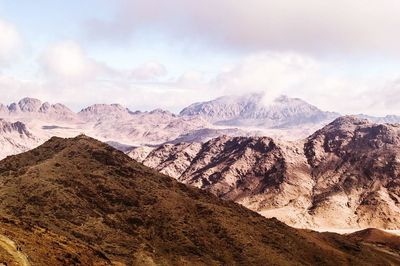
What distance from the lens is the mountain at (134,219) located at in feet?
327

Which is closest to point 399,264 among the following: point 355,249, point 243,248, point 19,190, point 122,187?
point 355,249

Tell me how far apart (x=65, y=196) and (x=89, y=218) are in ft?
27.4

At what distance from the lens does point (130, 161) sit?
144000 millimetres

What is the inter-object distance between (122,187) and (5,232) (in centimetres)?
5366

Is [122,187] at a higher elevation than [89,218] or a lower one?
higher

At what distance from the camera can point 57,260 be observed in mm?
69875

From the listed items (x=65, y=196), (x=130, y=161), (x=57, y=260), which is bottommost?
(x=57, y=260)

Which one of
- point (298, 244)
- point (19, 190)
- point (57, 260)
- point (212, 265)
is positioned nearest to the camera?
point (57, 260)

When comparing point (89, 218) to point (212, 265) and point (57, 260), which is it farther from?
point (57, 260)

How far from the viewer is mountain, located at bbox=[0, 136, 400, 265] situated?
9981cm

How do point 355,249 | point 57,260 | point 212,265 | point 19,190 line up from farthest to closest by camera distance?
point 355,249 → point 19,190 → point 212,265 → point 57,260

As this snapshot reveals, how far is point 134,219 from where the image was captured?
374 ft

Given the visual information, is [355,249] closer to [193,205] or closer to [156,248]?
[193,205]

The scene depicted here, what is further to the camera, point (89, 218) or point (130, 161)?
point (130, 161)
